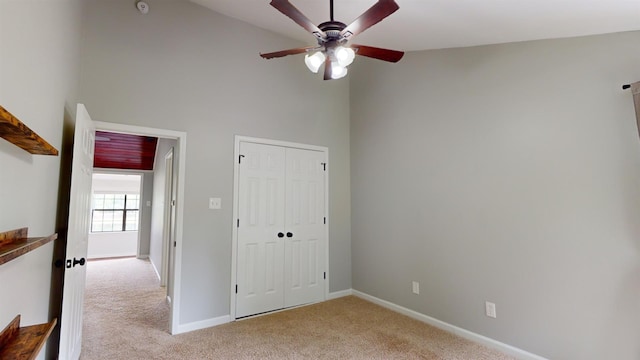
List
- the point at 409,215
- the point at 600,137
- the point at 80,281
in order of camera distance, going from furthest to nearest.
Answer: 1. the point at 409,215
2. the point at 80,281
3. the point at 600,137

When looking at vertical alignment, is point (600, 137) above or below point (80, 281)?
above

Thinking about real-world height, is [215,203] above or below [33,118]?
below

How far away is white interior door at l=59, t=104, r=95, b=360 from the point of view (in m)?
2.04

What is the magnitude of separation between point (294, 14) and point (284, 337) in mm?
2792

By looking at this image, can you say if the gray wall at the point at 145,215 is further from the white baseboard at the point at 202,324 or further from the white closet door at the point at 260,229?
the white baseboard at the point at 202,324

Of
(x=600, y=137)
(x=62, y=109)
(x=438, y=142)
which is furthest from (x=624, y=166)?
(x=62, y=109)

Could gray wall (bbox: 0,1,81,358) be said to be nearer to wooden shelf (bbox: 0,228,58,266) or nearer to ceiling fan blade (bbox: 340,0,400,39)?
wooden shelf (bbox: 0,228,58,266)

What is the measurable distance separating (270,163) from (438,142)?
6.42 feet

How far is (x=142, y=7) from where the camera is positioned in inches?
119

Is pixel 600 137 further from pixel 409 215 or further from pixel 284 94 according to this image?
pixel 284 94

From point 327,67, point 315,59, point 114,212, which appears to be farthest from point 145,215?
point 315,59

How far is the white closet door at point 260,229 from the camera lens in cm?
354

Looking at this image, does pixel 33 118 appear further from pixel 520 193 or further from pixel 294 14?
pixel 520 193

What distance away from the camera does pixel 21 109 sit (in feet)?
4.49
